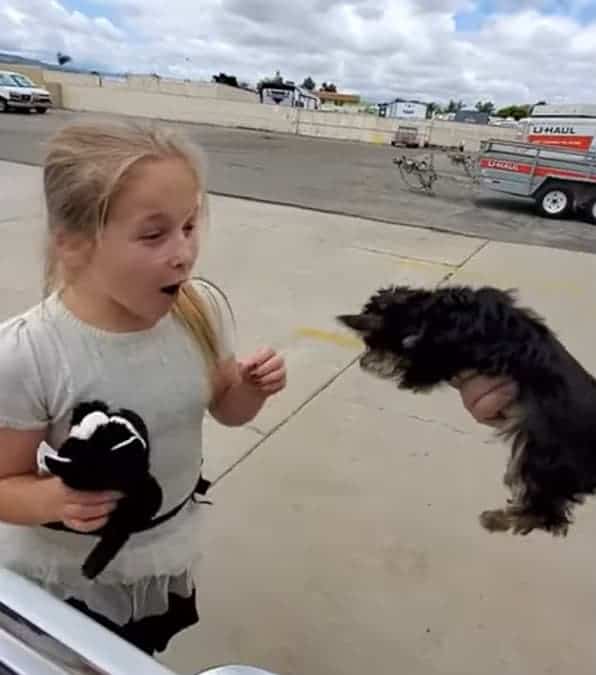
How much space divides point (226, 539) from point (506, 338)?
4.45 ft

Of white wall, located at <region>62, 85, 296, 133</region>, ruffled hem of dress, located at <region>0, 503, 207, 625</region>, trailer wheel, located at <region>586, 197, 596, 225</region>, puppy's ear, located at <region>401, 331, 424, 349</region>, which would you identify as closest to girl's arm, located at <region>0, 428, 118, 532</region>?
ruffled hem of dress, located at <region>0, 503, 207, 625</region>

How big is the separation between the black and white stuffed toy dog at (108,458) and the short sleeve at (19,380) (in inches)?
2.6

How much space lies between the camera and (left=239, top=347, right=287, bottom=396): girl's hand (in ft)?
3.92

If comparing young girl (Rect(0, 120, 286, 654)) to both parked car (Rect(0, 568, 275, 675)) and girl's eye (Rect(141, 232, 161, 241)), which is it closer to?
girl's eye (Rect(141, 232, 161, 241))

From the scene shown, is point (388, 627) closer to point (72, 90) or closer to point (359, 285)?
point (359, 285)

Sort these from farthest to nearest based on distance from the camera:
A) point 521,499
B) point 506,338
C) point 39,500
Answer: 1. point 521,499
2. point 506,338
3. point 39,500

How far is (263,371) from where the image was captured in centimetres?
119

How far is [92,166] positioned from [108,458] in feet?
1.47

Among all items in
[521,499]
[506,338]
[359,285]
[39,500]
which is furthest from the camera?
[359,285]

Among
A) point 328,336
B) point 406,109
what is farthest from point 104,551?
point 406,109

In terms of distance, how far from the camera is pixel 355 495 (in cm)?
240

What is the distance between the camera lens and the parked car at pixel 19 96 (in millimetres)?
25031

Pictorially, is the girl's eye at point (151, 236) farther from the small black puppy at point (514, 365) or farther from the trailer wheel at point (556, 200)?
the trailer wheel at point (556, 200)

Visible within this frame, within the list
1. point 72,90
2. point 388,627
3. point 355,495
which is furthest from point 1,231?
point 72,90
